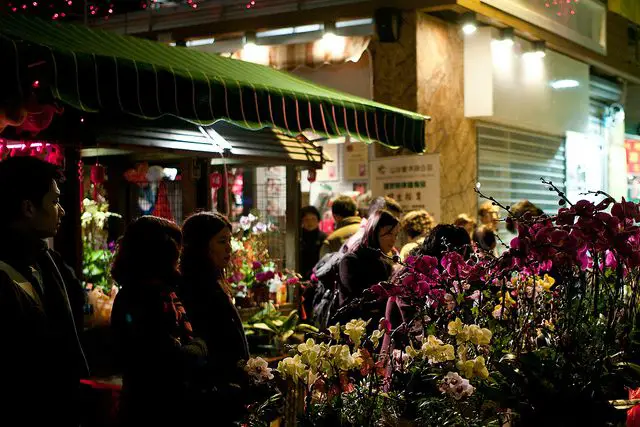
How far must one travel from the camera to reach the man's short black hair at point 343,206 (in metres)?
8.76

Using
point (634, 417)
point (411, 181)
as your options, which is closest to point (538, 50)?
point (411, 181)

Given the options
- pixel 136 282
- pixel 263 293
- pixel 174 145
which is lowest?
pixel 263 293

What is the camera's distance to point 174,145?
7.06 m

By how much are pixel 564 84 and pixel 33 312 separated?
40.4ft

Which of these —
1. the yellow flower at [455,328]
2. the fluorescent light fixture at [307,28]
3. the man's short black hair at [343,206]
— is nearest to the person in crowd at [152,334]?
the yellow flower at [455,328]

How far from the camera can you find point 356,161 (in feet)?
39.8

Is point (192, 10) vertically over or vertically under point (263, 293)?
over

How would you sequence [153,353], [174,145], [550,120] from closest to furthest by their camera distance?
[153,353]
[174,145]
[550,120]

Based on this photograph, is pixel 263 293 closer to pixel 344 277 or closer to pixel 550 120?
pixel 344 277

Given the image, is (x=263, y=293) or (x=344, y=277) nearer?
(x=344, y=277)

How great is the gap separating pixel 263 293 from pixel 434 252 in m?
Answer: 3.30

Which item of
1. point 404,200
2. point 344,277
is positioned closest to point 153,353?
point 344,277

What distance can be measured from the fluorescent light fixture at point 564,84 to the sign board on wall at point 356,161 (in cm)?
373

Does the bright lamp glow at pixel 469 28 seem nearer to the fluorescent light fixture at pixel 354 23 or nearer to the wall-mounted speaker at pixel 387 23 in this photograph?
the wall-mounted speaker at pixel 387 23
